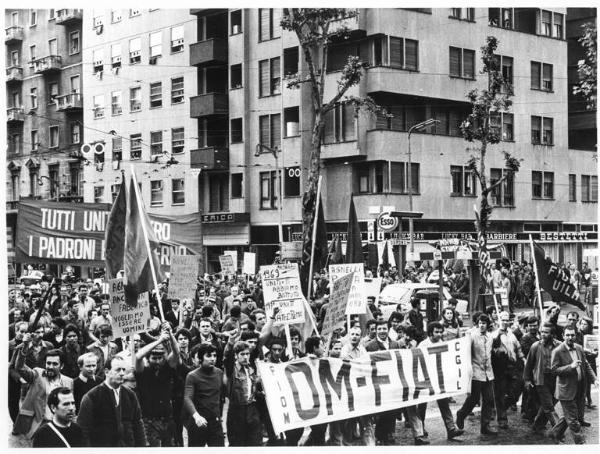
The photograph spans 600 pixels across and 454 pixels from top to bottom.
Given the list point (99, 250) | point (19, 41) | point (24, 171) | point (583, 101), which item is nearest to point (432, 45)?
point (583, 101)

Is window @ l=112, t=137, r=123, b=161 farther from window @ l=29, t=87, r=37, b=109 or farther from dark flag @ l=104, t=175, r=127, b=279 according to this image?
dark flag @ l=104, t=175, r=127, b=279

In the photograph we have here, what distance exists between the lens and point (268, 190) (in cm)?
Answer: 4341

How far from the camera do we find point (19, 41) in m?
43.2

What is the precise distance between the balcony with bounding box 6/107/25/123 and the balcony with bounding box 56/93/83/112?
1.90m

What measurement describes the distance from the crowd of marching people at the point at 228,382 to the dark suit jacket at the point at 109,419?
0.01 m

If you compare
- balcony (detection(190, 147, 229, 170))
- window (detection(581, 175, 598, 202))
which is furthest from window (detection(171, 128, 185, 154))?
window (detection(581, 175, 598, 202))

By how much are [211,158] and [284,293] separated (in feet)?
105

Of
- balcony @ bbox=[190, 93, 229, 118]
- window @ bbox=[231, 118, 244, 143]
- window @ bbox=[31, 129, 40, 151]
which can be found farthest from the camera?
window @ bbox=[31, 129, 40, 151]

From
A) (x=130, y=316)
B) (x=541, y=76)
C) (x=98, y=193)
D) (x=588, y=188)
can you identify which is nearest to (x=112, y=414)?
(x=130, y=316)

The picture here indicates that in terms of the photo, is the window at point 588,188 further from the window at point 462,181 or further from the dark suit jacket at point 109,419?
the dark suit jacket at point 109,419

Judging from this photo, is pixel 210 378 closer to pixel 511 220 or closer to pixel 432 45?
pixel 432 45

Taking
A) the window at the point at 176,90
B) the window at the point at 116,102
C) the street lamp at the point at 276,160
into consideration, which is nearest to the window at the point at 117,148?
the window at the point at 116,102

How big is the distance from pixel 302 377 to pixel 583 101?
38.0 metres

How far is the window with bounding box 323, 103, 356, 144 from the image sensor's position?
133ft
